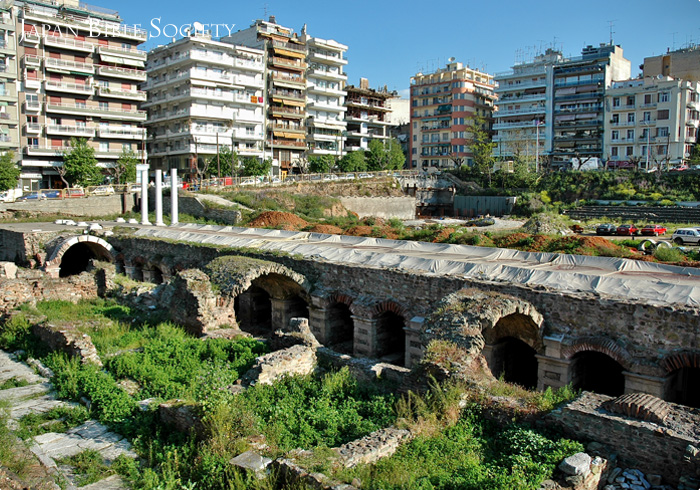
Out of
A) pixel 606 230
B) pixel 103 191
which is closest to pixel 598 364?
pixel 606 230

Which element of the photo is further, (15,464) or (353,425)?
(353,425)

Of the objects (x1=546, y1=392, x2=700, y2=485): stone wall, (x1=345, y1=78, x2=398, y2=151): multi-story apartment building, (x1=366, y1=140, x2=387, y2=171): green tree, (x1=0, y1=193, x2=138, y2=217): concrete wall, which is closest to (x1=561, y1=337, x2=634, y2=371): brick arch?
(x1=546, y1=392, x2=700, y2=485): stone wall

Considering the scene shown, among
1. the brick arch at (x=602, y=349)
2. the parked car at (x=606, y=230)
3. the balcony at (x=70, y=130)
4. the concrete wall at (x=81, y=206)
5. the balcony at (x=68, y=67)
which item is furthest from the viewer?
the balcony at (x=70, y=130)

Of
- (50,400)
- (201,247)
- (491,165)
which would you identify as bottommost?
(50,400)

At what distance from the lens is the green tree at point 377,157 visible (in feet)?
216

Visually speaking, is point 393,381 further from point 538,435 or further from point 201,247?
point 201,247

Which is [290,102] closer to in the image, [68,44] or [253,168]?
[253,168]

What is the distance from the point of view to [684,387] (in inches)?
481

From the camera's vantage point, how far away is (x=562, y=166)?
6681 centimetres

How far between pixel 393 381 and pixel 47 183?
47430 mm

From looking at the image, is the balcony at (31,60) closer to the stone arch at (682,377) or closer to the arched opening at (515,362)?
the arched opening at (515,362)

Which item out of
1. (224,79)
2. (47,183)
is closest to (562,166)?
(224,79)

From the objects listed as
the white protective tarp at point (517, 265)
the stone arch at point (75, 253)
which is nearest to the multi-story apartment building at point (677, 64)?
the white protective tarp at point (517, 265)

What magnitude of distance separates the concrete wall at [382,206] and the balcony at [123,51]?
2343 centimetres
